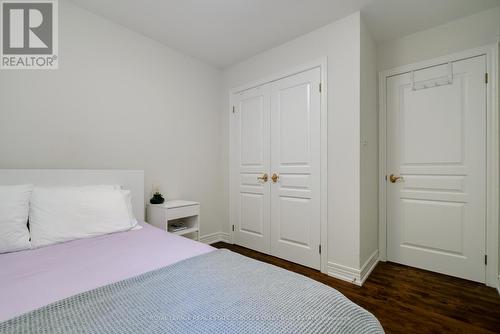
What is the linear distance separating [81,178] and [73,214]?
0.54m

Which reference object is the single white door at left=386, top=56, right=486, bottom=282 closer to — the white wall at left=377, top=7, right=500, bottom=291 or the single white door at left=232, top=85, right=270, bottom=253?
the white wall at left=377, top=7, right=500, bottom=291

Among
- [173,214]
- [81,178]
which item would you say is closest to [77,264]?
[81,178]

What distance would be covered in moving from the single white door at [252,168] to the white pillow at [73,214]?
5.03 ft

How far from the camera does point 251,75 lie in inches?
118

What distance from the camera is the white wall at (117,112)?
1.83 meters

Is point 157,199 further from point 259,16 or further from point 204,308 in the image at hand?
point 259,16

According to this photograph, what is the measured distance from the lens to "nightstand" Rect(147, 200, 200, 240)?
7.66 feet

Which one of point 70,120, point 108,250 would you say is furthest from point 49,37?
point 108,250

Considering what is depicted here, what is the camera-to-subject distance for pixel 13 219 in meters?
1.35

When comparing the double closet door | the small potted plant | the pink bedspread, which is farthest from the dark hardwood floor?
the small potted plant

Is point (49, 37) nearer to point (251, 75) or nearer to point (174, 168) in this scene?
point (174, 168)

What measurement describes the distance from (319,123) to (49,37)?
255cm

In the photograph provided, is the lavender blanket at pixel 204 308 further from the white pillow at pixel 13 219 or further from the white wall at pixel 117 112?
the white wall at pixel 117 112

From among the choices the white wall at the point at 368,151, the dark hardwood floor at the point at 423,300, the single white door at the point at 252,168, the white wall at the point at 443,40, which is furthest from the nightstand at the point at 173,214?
the white wall at the point at 443,40
